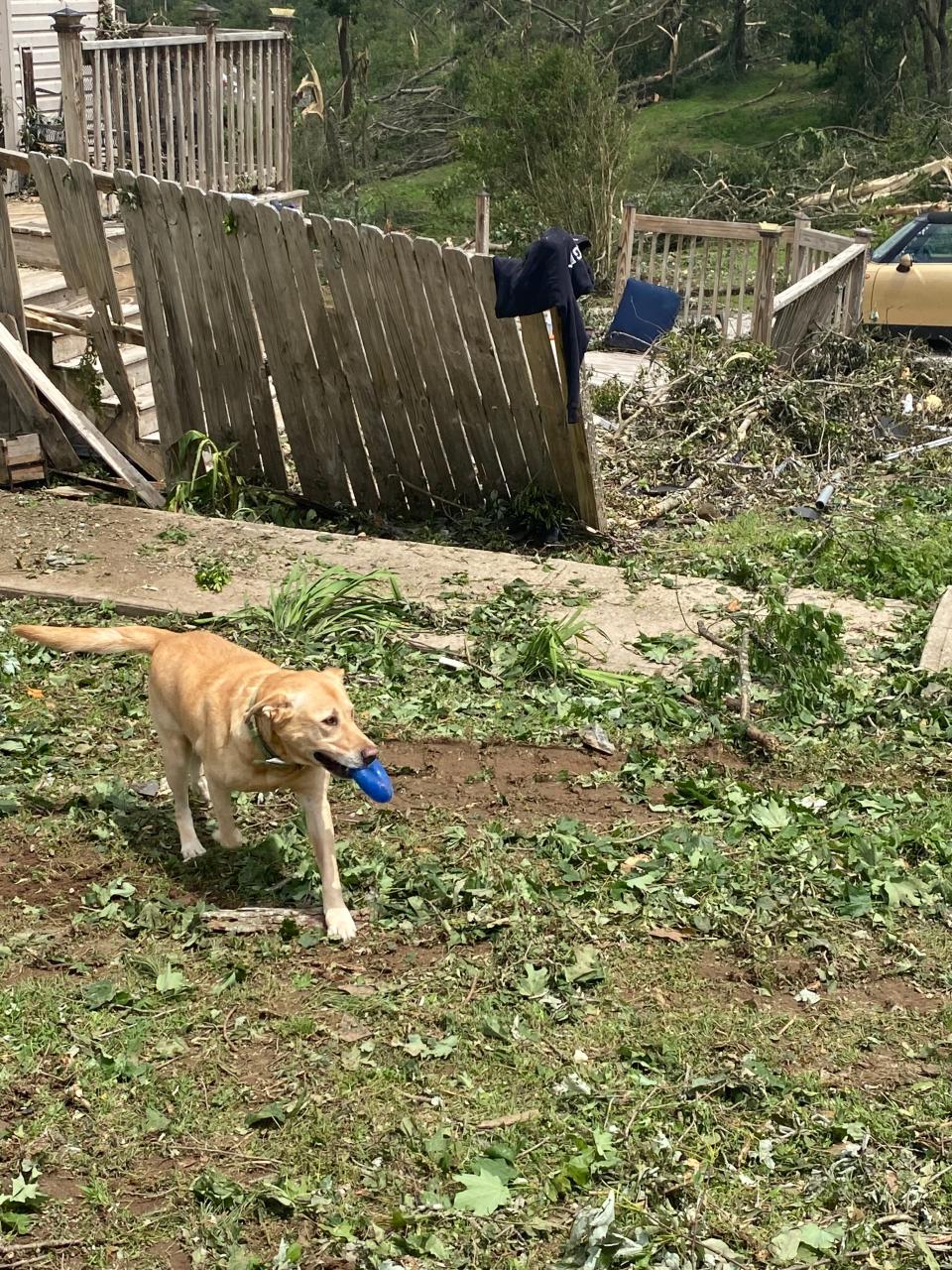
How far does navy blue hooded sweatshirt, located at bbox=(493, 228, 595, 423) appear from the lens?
7.08 m

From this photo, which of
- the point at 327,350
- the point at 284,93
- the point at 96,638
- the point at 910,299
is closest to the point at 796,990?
the point at 96,638

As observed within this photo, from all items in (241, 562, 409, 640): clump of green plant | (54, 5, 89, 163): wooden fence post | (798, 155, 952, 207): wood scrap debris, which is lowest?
(798, 155, 952, 207): wood scrap debris

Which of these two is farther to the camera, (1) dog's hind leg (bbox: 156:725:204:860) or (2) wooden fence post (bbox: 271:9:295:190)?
(2) wooden fence post (bbox: 271:9:295:190)

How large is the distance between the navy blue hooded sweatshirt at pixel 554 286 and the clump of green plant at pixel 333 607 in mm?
1560

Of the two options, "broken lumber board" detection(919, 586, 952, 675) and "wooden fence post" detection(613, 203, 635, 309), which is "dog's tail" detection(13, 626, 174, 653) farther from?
"wooden fence post" detection(613, 203, 635, 309)

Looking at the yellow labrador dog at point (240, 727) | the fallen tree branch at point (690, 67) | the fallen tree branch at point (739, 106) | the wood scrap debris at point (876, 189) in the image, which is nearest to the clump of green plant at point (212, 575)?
the yellow labrador dog at point (240, 727)

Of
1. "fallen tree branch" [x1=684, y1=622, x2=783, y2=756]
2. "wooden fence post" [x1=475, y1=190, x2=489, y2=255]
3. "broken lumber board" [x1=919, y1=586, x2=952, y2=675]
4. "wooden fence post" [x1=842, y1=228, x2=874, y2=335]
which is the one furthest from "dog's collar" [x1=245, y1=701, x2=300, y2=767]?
"wooden fence post" [x1=475, y1=190, x2=489, y2=255]

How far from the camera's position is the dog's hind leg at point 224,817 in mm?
4414

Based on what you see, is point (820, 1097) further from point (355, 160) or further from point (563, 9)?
point (563, 9)

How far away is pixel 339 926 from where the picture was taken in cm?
426

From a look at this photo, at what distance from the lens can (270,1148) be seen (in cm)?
342

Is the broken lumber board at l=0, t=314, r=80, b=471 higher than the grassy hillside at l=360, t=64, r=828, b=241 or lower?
higher

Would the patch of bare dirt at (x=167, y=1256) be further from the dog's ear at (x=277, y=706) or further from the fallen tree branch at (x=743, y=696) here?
the fallen tree branch at (x=743, y=696)

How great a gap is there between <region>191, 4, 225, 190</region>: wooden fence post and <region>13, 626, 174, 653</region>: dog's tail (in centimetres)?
979
